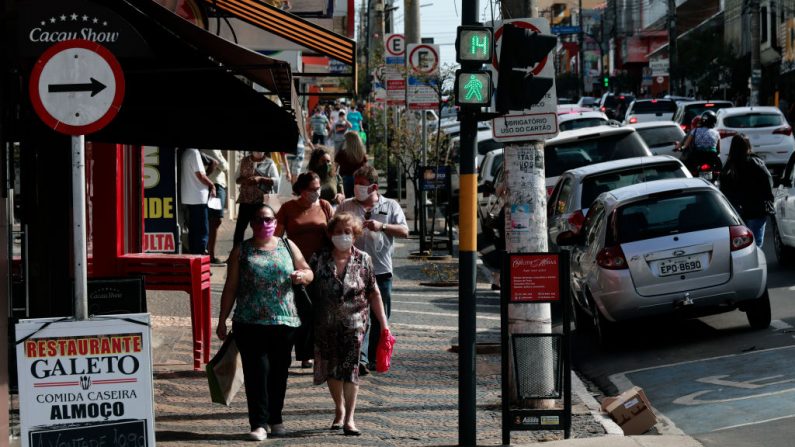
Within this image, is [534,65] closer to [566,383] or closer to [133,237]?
[566,383]

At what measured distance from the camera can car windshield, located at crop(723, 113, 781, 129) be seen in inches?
1222

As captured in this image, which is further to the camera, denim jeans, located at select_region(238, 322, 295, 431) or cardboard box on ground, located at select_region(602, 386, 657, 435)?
cardboard box on ground, located at select_region(602, 386, 657, 435)

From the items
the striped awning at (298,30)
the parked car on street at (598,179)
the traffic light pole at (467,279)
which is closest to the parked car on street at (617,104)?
the parked car on street at (598,179)

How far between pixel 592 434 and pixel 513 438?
1.75ft

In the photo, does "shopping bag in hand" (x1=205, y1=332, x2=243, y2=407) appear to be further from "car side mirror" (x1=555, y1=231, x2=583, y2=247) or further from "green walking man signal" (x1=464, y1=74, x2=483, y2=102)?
"car side mirror" (x1=555, y1=231, x2=583, y2=247)

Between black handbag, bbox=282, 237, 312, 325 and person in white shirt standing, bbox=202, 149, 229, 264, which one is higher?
person in white shirt standing, bbox=202, 149, 229, 264

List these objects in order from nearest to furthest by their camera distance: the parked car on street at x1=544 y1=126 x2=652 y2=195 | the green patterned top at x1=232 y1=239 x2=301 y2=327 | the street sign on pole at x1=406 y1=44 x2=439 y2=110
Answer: the green patterned top at x1=232 y1=239 x2=301 y2=327 < the parked car on street at x1=544 y1=126 x2=652 y2=195 < the street sign on pole at x1=406 y1=44 x2=439 y2=110

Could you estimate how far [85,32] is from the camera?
9.54 meters

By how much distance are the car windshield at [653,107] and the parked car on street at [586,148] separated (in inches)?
910

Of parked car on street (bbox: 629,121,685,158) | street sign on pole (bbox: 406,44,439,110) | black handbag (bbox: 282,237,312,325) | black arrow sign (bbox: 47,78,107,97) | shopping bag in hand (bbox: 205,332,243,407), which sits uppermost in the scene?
street sign on pole (bbox: 406,44,439,110)

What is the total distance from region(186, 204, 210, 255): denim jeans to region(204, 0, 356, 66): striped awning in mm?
5333

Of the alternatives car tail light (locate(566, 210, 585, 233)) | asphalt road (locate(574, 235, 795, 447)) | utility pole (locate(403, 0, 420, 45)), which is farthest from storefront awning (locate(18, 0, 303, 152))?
utility pole (locate(403, 0, 420, 45))

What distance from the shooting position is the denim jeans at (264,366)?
952 cm

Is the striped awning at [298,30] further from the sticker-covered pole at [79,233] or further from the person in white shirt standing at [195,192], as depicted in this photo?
the sticker-covered pole at [79,233]
